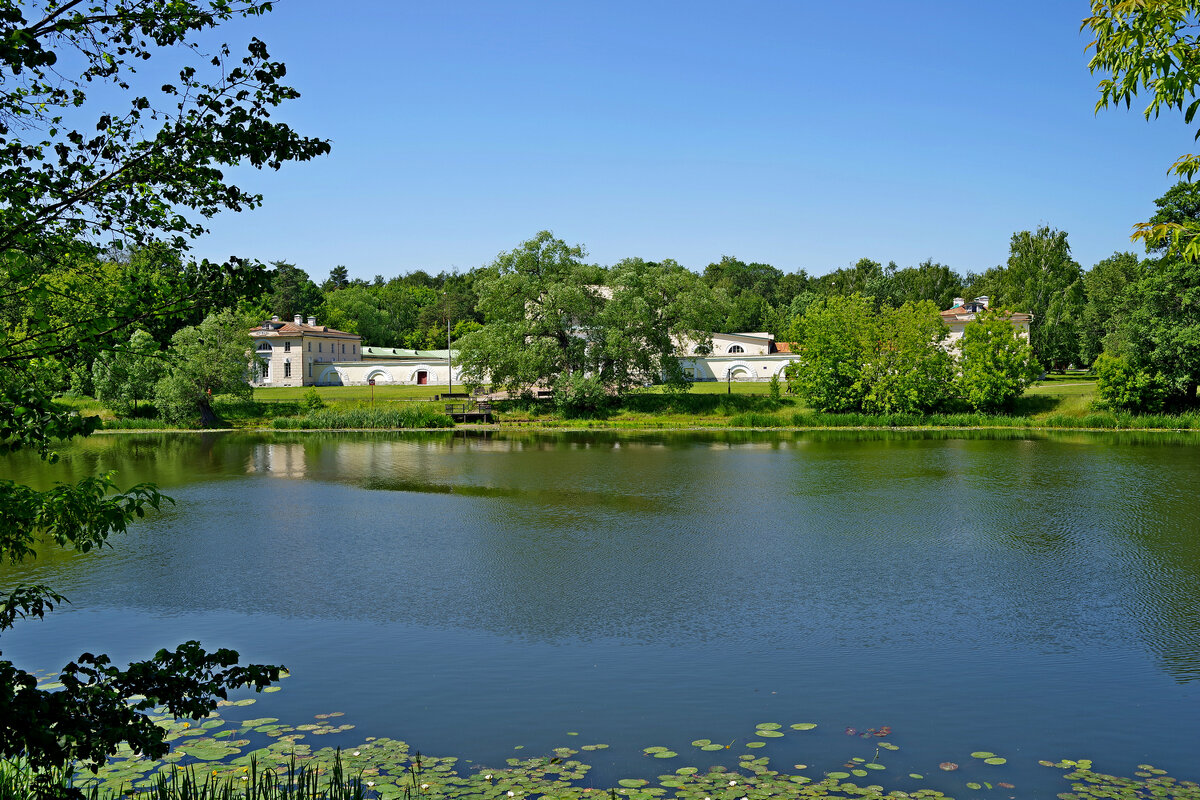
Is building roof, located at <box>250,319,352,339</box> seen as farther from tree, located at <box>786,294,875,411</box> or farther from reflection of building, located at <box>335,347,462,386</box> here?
tree, located at <box>786,294,875,411</box>

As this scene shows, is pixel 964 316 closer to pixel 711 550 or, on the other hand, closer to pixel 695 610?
pixel 711 550

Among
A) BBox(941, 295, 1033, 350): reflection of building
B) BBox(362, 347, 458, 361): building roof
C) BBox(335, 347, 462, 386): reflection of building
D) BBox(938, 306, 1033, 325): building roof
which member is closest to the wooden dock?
BBox(335, 347, 462, 386): reflection of building

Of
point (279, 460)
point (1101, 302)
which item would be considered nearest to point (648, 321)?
point (279, 460)

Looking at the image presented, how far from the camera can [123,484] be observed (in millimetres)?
29922

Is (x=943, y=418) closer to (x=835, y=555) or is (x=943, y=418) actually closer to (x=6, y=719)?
(x=835, y=555)

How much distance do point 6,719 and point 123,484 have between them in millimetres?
27618

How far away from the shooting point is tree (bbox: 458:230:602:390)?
192 ft

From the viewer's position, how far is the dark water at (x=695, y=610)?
9711 millimetres

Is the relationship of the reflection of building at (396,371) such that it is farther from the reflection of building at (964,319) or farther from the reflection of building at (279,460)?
the reflection of building at (964,319)

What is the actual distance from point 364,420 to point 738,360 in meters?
41.2

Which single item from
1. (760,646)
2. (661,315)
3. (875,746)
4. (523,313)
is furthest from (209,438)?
(875,746)

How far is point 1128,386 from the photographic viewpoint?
1983 inches

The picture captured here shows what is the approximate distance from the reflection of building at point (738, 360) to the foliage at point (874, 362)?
22.4 meters

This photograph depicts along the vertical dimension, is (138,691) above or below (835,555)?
above
